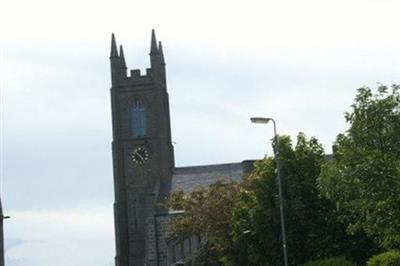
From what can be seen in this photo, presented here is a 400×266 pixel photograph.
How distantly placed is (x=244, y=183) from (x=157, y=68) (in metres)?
66.2

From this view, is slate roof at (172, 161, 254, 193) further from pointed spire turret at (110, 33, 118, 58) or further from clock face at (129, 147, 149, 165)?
pointed spire turret at (110, 33, 118, 58)

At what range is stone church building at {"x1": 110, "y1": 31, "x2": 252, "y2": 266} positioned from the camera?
4518 inches

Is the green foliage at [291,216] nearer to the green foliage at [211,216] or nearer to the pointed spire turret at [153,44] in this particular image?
the green foliage at [211,216]

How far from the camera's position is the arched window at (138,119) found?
4727 inches

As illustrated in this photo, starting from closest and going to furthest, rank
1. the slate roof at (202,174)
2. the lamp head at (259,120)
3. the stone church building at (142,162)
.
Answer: the lamp head at (259,120) → the slate roof at (202,174) → the stone church building at (142,162)

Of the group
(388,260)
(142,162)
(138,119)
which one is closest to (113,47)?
(138,119)

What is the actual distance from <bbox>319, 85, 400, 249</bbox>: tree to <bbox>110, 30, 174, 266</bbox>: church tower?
77.8 m

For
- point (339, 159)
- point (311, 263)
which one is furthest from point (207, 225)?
point (339, 159)

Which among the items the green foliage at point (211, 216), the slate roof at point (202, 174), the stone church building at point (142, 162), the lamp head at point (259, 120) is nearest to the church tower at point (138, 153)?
the stone church building at point (142, 162)

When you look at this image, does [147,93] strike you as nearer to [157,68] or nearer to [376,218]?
[157,68]

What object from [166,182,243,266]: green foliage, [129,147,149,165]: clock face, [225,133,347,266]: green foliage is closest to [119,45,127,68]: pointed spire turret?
[129,147,149,165]: clock face

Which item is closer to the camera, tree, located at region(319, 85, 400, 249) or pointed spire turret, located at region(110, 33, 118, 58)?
tree, located at region(319, 85, 400, 249)

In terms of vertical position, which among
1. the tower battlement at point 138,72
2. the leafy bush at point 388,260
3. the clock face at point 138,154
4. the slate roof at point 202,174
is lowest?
the leafy bush at point 388,260

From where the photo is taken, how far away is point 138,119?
121 meters
